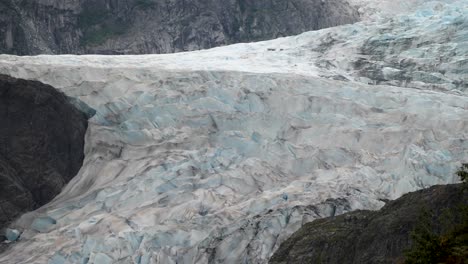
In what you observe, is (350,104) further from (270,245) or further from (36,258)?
(36,258)

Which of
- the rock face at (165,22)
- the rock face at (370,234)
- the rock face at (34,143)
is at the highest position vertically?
the rock face at (165,22)

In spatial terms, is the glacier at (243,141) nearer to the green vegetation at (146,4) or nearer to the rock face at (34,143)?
the rock face at (34,143)

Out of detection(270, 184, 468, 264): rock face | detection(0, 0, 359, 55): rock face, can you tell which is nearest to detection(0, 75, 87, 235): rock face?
detection(270, 184, 468, 264): rock face

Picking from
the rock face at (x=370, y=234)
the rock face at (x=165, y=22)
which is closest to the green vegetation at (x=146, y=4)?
the rock face at (x=165, y=22)

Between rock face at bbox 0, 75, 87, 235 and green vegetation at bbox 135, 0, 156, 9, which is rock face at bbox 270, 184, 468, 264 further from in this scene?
green vegetation at bbox 135, 0, 156, 9

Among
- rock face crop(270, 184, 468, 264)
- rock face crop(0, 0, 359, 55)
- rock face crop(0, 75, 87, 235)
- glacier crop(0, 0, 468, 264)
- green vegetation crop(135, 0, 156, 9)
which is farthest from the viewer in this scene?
green vegetation crop(135, 0, 156, 9)
